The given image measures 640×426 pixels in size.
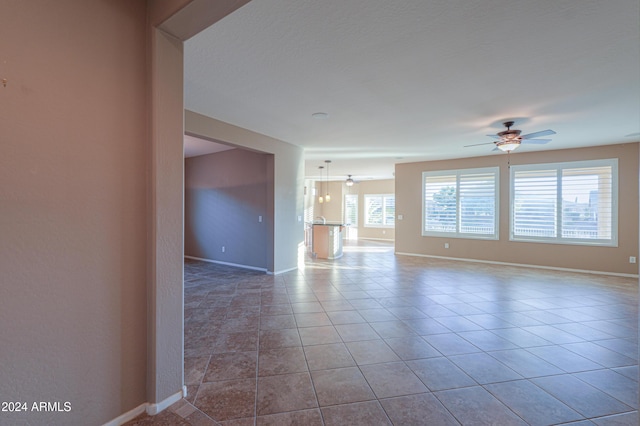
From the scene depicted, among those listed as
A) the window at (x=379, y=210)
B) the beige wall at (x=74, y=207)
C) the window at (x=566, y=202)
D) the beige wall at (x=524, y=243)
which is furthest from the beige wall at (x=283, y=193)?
the window at (x=379, y=210)

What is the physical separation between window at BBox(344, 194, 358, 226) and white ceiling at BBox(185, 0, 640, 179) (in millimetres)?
7779

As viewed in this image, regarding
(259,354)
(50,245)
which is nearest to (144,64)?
(50,245)

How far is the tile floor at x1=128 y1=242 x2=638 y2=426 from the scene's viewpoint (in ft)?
5.66

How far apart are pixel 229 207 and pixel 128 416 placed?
4.79m

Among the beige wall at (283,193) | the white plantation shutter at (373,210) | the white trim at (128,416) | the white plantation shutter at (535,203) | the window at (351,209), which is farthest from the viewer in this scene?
the window at (351,209)

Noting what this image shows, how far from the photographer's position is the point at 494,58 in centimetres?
227

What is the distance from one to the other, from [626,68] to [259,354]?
4321mm

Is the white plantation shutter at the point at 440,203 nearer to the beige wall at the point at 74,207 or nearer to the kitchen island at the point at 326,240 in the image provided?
the kitchen island at the point at 326,240

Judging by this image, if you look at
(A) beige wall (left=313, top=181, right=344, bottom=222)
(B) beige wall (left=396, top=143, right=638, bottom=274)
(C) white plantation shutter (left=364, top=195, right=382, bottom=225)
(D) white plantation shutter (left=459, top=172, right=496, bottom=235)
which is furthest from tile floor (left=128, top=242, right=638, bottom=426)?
(A) beige wall (left=313, top=181, right=344, bottom=222)

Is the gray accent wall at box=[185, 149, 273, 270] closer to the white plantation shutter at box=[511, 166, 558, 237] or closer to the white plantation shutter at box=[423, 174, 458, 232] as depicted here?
the white plantation shutter at box=[423, 174, 458, 232]

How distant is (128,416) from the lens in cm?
160

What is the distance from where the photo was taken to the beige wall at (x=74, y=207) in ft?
4.01

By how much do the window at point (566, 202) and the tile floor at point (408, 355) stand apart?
1.38 m

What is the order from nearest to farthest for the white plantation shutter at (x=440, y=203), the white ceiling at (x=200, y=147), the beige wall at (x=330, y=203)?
the white ceiling at (x=200, y=147), the white plantation shutter at (x=440, y=203), the beige wall at (x=330, y=203)
